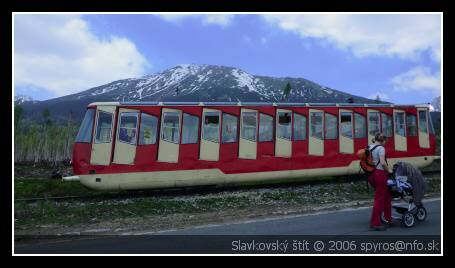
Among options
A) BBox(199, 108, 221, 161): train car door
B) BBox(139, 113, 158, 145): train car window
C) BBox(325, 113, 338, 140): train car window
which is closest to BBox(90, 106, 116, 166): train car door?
BBox(139, 113, 158, 145): train car window

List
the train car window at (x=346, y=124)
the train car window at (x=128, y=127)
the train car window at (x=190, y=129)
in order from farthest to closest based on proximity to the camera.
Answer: the train car window at (x=346, y=124) < the train car window at (x=190, y=129) < the train car window at (x=128, y=127)

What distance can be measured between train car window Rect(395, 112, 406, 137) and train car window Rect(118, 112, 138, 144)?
10.5 meters

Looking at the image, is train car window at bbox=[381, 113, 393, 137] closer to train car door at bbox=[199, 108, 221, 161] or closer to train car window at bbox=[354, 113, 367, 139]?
train car window at bbox=[354, 113, 367, 139]

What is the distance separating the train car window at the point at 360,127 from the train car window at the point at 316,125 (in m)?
1.58

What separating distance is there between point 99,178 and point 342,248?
8.76 meters

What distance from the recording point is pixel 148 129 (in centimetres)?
1354

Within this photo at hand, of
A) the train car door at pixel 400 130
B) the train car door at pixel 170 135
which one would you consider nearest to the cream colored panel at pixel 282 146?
the train car door at pixel 170 135

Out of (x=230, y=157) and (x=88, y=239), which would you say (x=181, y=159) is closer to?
(x=230, y=157)

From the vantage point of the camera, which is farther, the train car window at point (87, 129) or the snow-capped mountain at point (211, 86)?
the snow-capped mountain at point (211, 86)

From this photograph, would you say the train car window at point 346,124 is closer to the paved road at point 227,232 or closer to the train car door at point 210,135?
the train car door at point 210,135

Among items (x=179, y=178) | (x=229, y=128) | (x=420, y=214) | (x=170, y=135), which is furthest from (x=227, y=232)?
(x=229, y=128)

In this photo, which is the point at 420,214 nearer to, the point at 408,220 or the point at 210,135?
the point at 408,220

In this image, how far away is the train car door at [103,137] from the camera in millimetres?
13000

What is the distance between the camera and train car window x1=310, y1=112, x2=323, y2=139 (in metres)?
15.8
